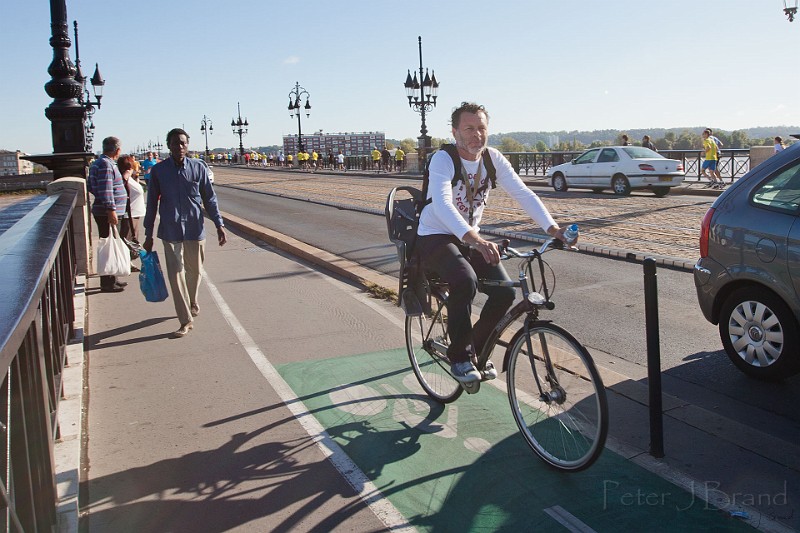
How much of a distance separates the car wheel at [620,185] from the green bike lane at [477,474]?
705 inches

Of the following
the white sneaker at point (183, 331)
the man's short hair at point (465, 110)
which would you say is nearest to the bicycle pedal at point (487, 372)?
the man's short hair at point (465, 110)

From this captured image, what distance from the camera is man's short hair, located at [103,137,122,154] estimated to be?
9.43m

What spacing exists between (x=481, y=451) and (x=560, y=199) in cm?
1777

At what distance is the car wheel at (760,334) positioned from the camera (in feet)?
16.5

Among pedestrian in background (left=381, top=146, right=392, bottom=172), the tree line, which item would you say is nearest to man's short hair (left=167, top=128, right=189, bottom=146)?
the tree line

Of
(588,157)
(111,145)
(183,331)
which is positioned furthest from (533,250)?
(588,157)

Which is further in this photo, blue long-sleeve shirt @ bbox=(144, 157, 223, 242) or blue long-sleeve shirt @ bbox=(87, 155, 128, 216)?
blue long-sleeve shirt @ bbox=(87, 155, 128, 216)

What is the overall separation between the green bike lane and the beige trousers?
2.21 m

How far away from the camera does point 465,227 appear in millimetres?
4031

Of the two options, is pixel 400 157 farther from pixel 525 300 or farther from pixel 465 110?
pixel 525 300

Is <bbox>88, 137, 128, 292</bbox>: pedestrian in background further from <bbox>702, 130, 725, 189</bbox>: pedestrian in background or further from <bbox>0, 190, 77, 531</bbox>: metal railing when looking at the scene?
<bbox>702, 130, 725, 189</bbox>: pedestrian in background

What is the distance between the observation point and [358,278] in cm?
934

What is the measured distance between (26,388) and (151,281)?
15.2 ft

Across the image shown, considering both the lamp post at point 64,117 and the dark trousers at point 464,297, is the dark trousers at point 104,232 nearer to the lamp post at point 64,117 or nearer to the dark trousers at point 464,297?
the lamp post at point 64,117
